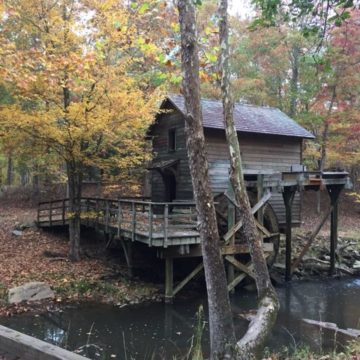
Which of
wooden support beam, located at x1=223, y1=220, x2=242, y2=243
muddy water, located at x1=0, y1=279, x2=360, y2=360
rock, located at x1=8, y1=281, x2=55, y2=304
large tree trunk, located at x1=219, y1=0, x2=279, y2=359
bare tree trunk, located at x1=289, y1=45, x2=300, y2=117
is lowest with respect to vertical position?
muddy water, located at x1=0, y1=279, x2=360, y2=360

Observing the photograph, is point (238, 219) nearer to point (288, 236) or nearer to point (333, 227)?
point (288, 236)

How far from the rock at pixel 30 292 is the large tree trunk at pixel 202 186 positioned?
7255 mm

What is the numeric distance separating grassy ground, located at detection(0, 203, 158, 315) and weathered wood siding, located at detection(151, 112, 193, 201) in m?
4.08

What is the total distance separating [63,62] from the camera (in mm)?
7492

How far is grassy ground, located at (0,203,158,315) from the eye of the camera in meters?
11.2

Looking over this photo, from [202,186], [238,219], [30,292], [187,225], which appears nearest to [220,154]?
[238,219]

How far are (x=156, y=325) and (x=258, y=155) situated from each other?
920 cm

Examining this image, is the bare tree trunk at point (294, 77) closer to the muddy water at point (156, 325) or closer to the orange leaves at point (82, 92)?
the orange leaves at point (82, 92)

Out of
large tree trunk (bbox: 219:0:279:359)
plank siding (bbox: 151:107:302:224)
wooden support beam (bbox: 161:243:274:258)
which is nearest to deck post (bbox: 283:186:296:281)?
wooden support beam (bbox: 161:243:274:258)

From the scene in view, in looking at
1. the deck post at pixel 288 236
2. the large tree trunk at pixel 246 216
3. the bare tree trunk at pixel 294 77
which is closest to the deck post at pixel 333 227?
the deck post at pixel 288 236

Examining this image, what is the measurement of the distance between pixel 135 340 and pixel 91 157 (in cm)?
624

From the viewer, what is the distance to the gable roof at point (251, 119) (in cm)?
1563

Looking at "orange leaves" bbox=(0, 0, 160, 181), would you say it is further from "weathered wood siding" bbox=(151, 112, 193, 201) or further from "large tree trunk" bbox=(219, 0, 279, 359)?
"large tree trunk" bbox=(219, 0, 279, 359)

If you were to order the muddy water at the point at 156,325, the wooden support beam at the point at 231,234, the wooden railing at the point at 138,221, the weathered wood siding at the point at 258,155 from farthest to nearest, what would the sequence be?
the weathered wood siding at the point at 258,155 < the wooden support beam at the point at 231,234 < the wooden railing at the point at 138,221 < the muddy water at the point at 156,325
